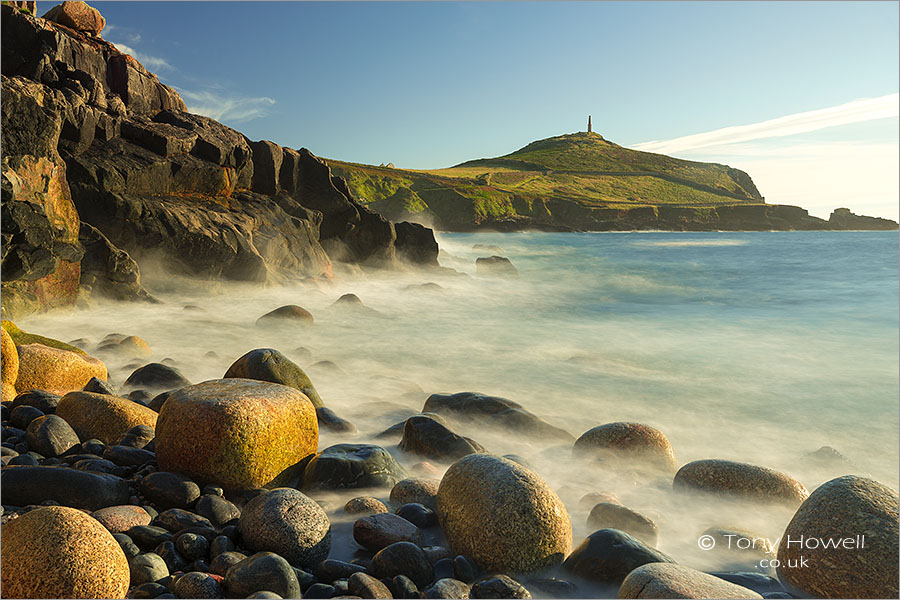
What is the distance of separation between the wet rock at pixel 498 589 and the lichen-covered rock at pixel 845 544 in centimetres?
161

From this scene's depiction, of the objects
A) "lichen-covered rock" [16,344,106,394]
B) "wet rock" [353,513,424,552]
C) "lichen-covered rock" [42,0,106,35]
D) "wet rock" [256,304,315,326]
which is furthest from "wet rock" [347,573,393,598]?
"lichen-covered rock" [42,0,106,35]

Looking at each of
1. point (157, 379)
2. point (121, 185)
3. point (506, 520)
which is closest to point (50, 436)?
point (157, 379)

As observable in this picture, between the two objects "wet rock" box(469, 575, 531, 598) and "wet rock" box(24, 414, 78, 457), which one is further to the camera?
"wet rock" box(24, 414, 78, 457)

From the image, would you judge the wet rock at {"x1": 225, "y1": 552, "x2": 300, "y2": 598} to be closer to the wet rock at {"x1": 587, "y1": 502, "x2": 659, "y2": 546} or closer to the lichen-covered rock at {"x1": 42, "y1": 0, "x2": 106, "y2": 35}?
the wet rock at {"x1": 587, "y1": 502, "x2": 659, "y2": 546}

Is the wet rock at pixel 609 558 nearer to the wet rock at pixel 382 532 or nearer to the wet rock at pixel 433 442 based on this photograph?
the wet rock at pixel 382 532

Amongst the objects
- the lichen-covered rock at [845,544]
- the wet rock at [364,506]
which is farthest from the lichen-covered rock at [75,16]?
the lichen-covered rock at [845,544]

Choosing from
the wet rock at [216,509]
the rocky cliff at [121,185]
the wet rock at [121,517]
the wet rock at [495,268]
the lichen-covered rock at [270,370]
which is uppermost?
the rocky cliff at [121,185]

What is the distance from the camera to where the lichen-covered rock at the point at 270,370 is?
603 cm

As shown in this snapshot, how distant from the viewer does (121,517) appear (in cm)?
324

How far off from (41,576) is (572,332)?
1191cm

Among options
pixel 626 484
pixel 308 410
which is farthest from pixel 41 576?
pixel 626 484

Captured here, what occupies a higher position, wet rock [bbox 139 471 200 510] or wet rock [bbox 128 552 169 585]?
wet rock [bbox 139 471 200 510]

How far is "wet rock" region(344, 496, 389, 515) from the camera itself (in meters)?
3.86

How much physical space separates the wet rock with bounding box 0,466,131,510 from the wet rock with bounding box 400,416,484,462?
240 cm
